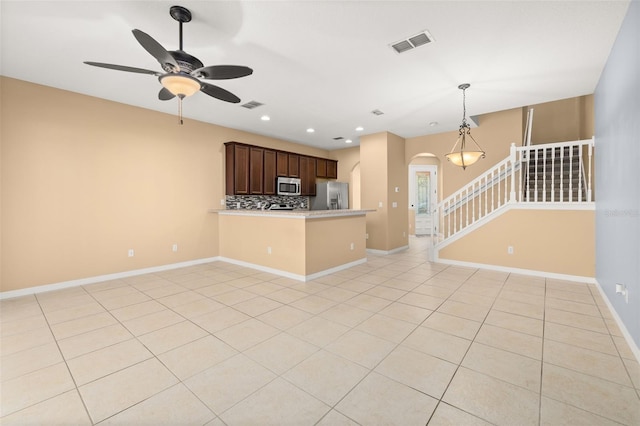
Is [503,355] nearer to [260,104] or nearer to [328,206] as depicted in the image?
[260,104]

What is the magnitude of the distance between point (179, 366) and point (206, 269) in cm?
322

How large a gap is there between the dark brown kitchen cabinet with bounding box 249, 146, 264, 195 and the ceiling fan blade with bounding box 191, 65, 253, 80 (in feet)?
11.8

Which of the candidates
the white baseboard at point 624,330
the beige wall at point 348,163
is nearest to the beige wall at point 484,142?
the beige wall at point 348,163

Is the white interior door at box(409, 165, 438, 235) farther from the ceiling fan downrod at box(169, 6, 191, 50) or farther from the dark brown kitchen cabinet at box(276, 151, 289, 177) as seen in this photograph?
the ceiling fan downrod at box(169, 6, 191, 50)

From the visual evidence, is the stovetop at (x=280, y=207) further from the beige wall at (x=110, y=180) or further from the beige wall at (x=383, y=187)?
the beige wall at (x=383, y=187)

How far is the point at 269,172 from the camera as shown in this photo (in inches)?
251

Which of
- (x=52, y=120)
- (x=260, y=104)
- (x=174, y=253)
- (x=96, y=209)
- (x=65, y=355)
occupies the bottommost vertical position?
(x=65, y=355)

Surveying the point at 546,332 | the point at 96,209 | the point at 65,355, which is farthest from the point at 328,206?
the point at 65,355

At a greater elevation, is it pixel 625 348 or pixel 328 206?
pixel 328 206

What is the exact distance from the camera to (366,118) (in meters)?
5.29

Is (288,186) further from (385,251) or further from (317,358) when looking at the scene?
(317,358)

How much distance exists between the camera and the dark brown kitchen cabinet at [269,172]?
629 cm

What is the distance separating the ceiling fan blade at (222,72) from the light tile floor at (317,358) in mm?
2394

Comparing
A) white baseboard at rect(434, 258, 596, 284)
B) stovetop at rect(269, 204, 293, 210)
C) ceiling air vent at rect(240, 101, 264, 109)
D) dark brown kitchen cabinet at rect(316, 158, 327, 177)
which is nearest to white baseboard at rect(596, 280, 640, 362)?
white baseboard at rect(434, 258, 596, 284)
